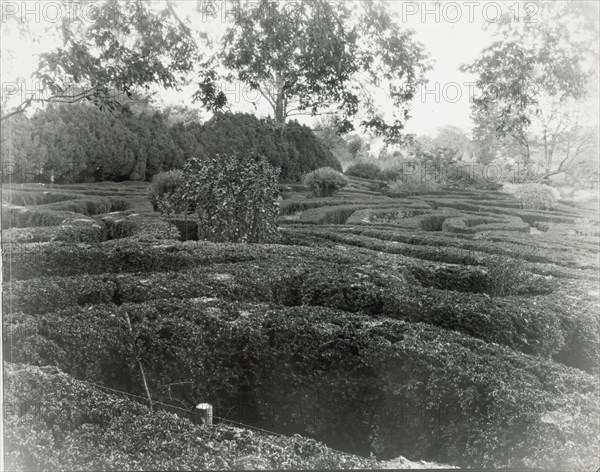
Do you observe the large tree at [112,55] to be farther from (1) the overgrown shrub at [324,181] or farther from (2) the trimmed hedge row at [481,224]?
(2) the trimmed hedge row at [481,224]

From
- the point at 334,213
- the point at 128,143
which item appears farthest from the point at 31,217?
the point at 334,213

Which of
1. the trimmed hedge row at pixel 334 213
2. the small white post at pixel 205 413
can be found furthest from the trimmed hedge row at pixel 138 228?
the small white post at pixel 205 413

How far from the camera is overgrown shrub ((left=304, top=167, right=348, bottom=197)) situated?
580 cm

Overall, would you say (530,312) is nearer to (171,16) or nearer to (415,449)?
(415,449)

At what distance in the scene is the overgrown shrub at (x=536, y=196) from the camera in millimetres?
5516

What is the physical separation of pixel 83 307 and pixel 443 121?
2998mm

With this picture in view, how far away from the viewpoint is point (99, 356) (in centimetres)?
286

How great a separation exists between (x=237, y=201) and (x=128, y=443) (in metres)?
4.25

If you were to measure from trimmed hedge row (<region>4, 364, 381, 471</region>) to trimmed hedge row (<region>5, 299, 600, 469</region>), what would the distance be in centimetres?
52

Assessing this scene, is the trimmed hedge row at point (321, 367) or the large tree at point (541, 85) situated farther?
the large tree at point (541, 85)

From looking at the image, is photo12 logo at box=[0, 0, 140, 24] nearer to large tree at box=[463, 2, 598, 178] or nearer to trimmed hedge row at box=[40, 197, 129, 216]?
trimmed hedge row at box=[40, 197, 129, 216]

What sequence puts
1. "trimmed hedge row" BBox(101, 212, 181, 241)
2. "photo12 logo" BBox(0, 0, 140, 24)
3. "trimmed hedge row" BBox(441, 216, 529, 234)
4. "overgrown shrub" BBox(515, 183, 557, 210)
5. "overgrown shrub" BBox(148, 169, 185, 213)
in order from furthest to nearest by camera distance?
"trimmed hedge row" BBox(441, 216, 529, 234) < "overgrown shrub" BBox(515, 183, 557, 210) < "trimmed hedge row" BBox(101, 212, 181, 241) < "overgrown shrub" BBox(148, 169, 185, 213) < "photo12 logo" BBox(0, 0, 140, 24)

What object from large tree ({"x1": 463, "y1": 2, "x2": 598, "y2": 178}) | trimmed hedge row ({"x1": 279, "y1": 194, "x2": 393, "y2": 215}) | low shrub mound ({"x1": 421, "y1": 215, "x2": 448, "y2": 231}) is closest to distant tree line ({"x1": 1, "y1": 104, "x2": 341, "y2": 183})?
trimmed hedge row ({"x1": 279, "y1": 194, "x2": 393, "y2": 215})

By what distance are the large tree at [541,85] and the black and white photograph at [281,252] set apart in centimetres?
2
